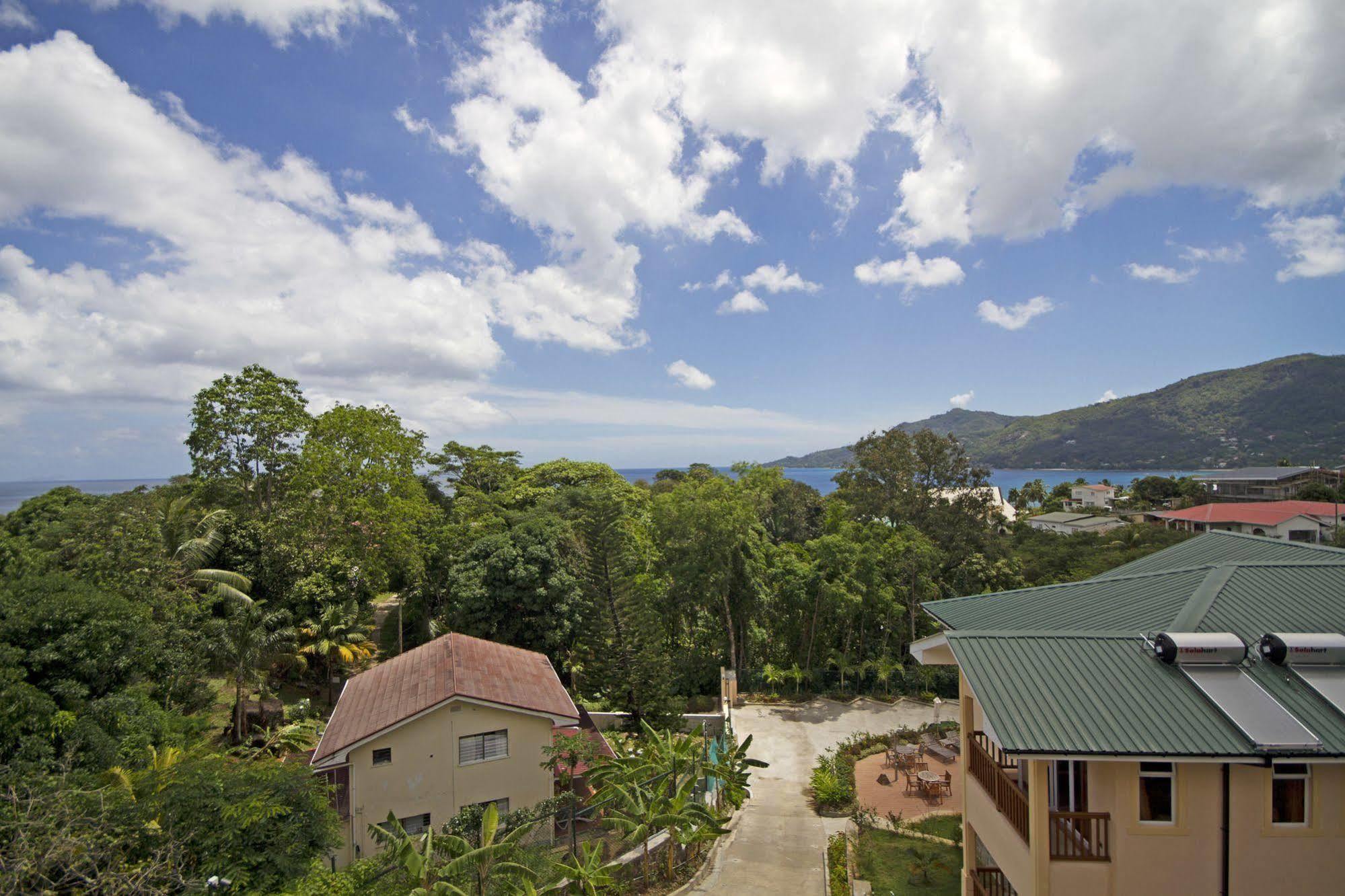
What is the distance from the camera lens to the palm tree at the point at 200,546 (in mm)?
16266

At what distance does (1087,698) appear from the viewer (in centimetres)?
541

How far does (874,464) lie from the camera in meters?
23.3

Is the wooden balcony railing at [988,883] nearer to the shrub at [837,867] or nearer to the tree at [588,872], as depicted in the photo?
the shrub at [837,867]

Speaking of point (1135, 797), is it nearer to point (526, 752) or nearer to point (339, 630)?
point (526, 752)

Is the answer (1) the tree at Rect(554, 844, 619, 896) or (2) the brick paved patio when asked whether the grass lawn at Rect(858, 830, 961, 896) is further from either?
(1) the tree at Rect(554, 844, 619, 896)

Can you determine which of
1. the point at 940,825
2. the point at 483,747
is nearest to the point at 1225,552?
the point at 940,825

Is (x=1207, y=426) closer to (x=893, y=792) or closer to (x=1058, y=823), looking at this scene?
(x=893, y=792)

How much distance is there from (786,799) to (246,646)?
12.0m

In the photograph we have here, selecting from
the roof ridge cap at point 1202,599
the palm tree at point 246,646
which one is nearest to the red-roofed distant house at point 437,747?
the palm tree at point 246,646

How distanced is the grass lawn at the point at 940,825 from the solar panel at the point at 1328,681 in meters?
5.90

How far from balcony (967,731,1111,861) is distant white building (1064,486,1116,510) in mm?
56171

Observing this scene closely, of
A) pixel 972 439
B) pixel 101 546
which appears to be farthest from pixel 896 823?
pixel 972 439

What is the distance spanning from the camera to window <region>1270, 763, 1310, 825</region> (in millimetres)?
5164

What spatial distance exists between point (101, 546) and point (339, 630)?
5564 mm
